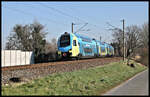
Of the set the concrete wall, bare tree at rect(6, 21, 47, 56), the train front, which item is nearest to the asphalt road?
the train front

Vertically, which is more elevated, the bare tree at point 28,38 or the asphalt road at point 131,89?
the bare tree at point 28,38

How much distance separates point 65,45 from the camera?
2714 cm

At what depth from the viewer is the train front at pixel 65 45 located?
26.8m

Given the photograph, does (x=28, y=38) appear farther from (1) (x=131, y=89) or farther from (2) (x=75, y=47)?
(1) (x=131, y=89)

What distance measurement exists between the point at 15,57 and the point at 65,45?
1287 centimetres

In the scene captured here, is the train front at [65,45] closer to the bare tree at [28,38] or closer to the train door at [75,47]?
the train door at [75,47]

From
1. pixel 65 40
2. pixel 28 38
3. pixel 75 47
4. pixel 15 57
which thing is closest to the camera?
pixel 75 47

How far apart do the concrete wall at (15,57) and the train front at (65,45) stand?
907 cm

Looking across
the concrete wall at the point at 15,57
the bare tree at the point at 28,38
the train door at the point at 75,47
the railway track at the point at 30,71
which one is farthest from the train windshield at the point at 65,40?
the bare tree at the point at 28,38

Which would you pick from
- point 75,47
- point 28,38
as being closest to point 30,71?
point 75,47

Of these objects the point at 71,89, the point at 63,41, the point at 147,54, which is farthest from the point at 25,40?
the point at 71,89

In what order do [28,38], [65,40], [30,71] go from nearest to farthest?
[30,71] < [65,40] < [28,38]

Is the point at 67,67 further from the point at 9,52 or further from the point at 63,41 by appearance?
the point at 9,52

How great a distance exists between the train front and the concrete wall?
907 centimetres
